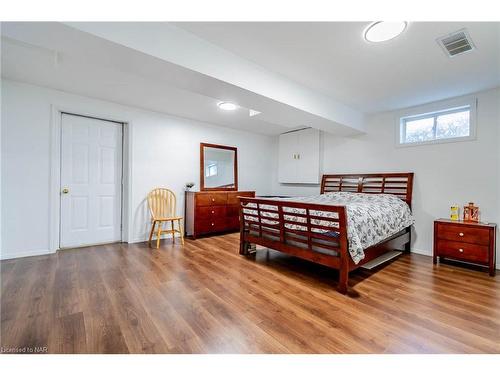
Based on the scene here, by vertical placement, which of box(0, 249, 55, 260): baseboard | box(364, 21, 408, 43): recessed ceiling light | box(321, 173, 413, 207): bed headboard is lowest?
box(0, 249, 55, 260): baseboard

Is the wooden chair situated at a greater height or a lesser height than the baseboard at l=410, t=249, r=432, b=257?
greater

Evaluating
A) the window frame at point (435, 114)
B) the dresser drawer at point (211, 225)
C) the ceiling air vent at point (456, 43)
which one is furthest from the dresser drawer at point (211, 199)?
the ceiling air vent at point (456, 43)

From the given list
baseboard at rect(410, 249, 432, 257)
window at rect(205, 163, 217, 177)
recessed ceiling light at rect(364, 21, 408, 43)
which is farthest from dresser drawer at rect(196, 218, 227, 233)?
recessed ceiling light at rect(364, 21, 408, 43)

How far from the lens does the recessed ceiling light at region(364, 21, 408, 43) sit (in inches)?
71.8

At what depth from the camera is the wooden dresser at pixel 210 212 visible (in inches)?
168

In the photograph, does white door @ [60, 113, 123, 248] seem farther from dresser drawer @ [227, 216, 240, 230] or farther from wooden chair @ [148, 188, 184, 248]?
dresser drawer @ [227, 216, 240, 230]

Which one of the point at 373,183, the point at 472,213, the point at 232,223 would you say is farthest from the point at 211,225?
the point at 472,213

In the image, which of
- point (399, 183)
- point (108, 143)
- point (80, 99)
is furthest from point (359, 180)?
point (80, 99)

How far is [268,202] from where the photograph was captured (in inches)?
115

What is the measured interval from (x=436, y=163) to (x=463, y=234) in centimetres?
114

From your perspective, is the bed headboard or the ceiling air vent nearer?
the ceiling air vent

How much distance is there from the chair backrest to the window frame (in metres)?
4.09

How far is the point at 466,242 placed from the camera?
280cm
